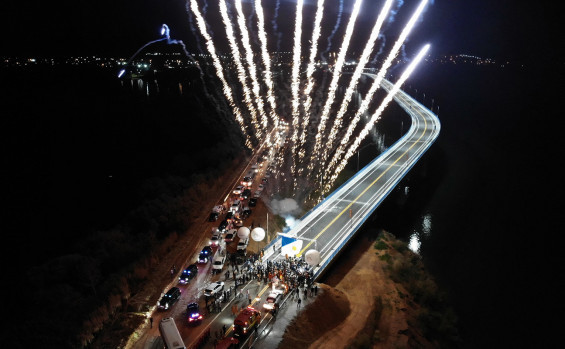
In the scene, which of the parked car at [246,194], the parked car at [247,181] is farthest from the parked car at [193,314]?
the parked car at [247,181]

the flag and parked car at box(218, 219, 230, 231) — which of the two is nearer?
the flag

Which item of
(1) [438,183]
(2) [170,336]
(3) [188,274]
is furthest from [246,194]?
(1) [438,183]

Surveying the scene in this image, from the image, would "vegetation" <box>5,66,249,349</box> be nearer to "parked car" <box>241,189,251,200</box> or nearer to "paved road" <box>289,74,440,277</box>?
"parked car" <box>241,189,251,200</box>

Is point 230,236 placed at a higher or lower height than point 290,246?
lower

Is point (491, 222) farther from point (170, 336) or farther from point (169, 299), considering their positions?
point (170, 336)

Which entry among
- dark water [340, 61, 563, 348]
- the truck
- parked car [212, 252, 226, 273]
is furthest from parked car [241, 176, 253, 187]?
the truck
